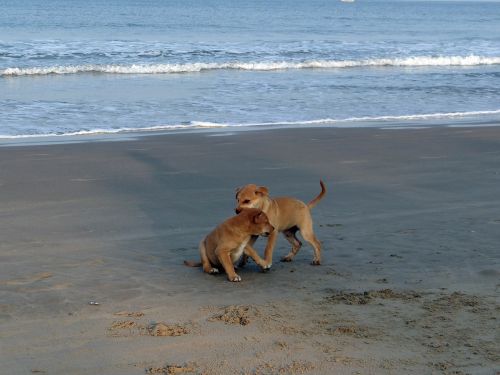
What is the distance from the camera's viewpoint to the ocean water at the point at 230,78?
50.3 ft

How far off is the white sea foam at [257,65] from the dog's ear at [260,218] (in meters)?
18.4

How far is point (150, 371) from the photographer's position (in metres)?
4.21

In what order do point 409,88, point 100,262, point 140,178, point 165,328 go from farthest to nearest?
1. point 409,88
2. point 140,178
3. point 100,262
4. point 165,328

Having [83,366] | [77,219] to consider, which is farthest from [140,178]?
[83,366]

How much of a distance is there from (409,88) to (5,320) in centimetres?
1737

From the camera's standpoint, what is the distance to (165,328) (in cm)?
482

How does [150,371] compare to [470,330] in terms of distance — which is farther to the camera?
[470,330]

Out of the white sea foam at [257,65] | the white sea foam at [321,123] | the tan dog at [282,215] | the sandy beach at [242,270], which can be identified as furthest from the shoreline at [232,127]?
the white sea foam at [257,65]

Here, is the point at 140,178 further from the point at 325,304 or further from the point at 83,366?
the point at 83,366

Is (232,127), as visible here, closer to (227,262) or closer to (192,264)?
(192,264)

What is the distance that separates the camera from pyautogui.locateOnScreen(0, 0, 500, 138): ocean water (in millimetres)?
15320

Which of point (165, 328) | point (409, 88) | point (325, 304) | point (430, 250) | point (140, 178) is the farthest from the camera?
point (409, 88)

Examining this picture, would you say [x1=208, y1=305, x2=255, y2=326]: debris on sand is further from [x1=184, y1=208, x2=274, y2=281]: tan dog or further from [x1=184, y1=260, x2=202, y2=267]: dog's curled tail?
[x1=184, y1=260, x2=202, y2=267]: dog's curled tail

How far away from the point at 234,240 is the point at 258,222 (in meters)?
0.22
